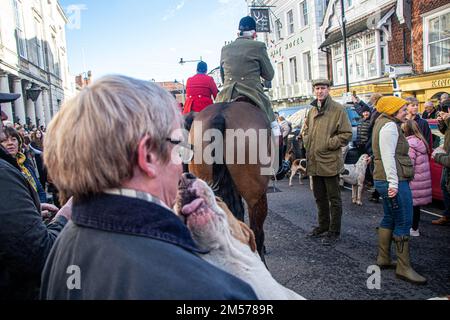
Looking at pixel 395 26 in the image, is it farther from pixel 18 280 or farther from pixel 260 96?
pixel 18 280

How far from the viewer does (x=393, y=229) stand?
4023 millimetres

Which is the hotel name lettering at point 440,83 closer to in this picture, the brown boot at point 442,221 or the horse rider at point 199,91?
the brown boot at point 442,221

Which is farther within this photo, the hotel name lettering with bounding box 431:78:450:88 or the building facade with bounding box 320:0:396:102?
the building facade with bounding box 320:0:396:102

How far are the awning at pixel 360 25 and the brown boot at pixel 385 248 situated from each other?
15.7 meters

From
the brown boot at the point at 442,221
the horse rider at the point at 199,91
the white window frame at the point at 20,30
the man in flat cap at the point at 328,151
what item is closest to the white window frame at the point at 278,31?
the white window frame at the point at 20,30

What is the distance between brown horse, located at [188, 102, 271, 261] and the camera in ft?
12.8

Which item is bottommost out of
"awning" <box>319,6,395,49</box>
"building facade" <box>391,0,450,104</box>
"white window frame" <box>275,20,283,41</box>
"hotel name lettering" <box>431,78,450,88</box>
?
"hotel name lettering" <box>431,78,450,88</box>

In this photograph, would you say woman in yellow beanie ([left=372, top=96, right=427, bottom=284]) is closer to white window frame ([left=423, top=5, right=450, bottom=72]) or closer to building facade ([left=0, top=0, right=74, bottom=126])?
white window frame ([left=423, top=5, right=450, bottom=72])

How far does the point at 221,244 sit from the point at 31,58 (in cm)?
2448

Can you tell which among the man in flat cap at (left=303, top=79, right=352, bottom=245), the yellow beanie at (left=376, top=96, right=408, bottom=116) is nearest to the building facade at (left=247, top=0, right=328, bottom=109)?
the man in flat cap at (left=303, top=79, right=352, bottom=245)

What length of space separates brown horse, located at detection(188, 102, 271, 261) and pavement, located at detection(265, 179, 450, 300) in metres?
0.62

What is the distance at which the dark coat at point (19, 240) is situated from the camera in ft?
5.16

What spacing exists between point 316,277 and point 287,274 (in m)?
0.33
